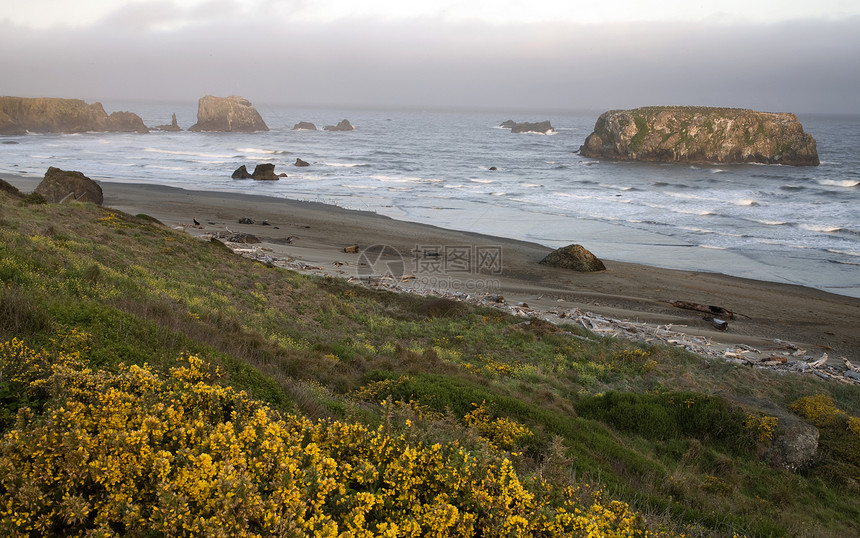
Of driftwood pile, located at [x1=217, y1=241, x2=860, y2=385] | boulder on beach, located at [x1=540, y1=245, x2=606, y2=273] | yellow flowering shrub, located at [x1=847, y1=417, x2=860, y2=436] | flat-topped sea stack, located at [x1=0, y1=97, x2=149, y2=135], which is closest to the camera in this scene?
yellow flowering shrub, located at [x1=847, y1=417, x2=860, y2=436]

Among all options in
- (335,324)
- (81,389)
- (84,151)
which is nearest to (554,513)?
(81,389)

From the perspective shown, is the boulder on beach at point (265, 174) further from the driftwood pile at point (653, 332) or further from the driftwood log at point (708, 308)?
the driftwood log at point (708, 308)

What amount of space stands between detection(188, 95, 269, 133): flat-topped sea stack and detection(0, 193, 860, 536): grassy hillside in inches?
4538

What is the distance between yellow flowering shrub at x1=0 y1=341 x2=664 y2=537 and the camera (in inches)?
109

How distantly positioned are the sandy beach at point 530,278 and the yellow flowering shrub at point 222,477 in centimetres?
1523

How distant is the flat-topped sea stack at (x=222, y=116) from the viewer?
120 metres

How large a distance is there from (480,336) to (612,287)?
33.2 feet

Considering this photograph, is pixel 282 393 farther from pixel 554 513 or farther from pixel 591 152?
pixel 591 152

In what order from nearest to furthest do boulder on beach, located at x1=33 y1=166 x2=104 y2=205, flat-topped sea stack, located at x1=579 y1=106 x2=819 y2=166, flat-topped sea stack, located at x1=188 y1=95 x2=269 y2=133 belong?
1. boulder on beach, located at x1=33 y1=166 x2=104 y2=205
2. flat-topped sea stack, located at x1=579 y1=106 x2=819 y2=166
3. flat-topped sea stack, located at x1=188 y1=95 x2=269 y2=133

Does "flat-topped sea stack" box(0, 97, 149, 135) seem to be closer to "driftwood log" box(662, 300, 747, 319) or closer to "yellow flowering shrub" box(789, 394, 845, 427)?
"driftwood log" box(662, 300, 747, 319)

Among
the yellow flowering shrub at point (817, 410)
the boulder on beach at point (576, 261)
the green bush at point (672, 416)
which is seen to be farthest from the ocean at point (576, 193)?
the green bush at point (672, 416)

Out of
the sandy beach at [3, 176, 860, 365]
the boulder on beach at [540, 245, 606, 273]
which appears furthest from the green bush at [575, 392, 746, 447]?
the boulder on beach at [540, 245, 606, 273]

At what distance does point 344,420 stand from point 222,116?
425ft

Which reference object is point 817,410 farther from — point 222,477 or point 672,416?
point 222,477
